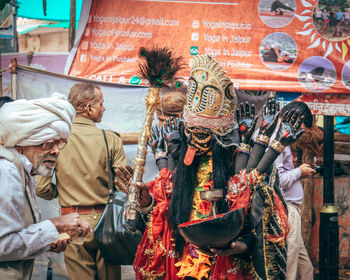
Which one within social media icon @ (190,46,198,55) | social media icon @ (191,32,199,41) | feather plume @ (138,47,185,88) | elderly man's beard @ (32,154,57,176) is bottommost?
elderly man's beard @ (32,154,57,176)

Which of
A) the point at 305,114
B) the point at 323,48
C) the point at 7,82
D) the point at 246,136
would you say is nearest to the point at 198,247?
the point at 246,136

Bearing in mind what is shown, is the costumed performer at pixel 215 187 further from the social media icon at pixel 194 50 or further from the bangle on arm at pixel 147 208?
the social media icon at pixel 194 50

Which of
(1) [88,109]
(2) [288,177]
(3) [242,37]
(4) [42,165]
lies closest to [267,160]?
(4) [42,165]

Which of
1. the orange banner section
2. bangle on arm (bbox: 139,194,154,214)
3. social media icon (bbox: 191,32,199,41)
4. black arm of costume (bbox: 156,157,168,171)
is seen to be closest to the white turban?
bangle on arm (bbox: 139,194,154,214)

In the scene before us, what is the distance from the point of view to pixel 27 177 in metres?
2.40

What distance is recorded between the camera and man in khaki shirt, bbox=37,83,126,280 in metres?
3.79

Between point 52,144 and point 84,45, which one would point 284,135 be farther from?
point 84,45

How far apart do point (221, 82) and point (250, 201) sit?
80 cm

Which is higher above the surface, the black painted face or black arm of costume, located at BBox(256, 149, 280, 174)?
the black painted face

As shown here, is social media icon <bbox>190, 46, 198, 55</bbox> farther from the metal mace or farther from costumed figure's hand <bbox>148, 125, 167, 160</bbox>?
the metal mace

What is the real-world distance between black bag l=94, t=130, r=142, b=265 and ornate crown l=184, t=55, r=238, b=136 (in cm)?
114

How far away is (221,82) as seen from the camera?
293 cm

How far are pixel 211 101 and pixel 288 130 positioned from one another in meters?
0.53

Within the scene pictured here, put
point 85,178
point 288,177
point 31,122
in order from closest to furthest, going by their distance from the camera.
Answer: point 31,122 → point 85,178 → point 288,177
